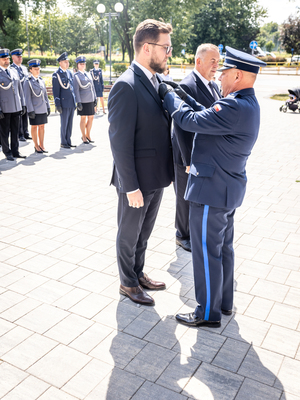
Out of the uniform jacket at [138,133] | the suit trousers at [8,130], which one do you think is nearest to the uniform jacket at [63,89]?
the suit trousers at [8,130]

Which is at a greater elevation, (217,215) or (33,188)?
(217,215)

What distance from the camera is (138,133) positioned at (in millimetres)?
3045

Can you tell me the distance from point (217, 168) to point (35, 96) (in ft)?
22.1

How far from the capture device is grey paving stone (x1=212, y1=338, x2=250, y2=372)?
269cm

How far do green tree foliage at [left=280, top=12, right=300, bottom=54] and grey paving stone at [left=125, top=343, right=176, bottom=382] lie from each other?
52.7 meters

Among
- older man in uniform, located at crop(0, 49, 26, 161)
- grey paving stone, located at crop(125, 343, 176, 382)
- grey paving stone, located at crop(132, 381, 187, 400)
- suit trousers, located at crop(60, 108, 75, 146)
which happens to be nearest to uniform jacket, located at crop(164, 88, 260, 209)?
grey paving stone, located at crop(125, 343, 176, 382)

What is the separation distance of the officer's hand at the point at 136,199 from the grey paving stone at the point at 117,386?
3.90 ft

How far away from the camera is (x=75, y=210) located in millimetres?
5535

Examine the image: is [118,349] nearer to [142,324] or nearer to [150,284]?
[142,324]

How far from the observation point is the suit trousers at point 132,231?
10.8ft

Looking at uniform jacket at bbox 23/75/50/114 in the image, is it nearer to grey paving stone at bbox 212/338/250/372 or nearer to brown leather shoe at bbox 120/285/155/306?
brown leather shoe at bbox 120/285/155/306

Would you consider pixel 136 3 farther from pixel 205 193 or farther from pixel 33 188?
pixel 205 193

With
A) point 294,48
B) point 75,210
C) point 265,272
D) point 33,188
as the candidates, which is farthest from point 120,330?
point 294,48

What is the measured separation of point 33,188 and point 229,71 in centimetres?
448
